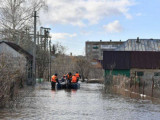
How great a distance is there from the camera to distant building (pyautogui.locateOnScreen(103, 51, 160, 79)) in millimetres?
54500

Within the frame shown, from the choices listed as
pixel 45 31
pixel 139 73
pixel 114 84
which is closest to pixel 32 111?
pixel 114 84

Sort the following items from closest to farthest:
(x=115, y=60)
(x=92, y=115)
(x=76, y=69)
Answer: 1. (x=92, y=115)
2. (x=115, y=60)
3. (x=76, y=69)

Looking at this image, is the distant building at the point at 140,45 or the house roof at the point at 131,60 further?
the distant building at the point at 140,45

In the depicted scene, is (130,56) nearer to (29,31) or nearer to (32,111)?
(29,31)

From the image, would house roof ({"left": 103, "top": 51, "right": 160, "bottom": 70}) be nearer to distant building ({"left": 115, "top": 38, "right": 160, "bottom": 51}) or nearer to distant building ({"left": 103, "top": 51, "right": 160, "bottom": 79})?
distant building ({"left": 103, "top": 51, "right": 160, "bottom": 79})

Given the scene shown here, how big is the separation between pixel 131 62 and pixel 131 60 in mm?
323

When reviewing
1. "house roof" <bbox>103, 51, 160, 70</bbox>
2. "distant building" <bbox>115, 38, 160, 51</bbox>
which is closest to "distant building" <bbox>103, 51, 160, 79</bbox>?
"house roof" <bbox>103, 51, 160, 70</bbox>

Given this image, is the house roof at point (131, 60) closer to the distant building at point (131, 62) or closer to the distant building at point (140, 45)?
the distant building at point (131, 62)

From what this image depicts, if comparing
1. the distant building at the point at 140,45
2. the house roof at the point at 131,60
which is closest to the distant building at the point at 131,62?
the house roof at the point at 131,60

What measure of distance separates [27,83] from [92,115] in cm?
2754

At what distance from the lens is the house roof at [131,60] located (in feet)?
181

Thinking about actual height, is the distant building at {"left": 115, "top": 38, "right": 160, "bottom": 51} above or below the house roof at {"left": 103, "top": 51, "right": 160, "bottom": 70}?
above

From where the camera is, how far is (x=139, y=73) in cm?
5459

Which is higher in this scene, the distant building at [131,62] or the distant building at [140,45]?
the distant building at [140,45]
